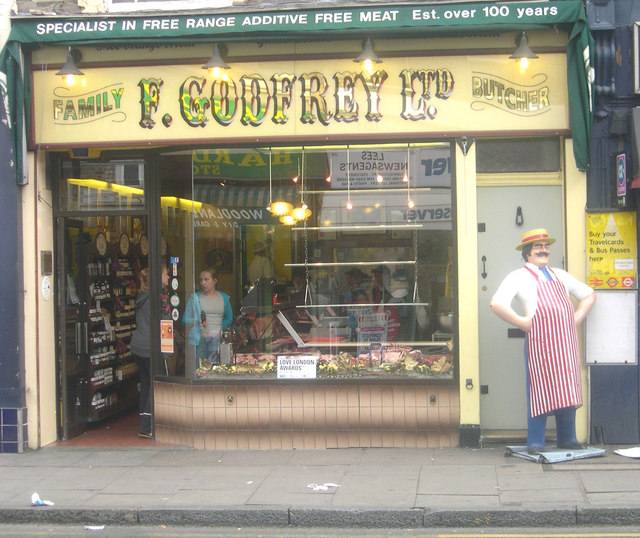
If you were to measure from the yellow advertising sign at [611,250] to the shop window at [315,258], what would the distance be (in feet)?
4.76

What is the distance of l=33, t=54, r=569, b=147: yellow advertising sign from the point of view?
28.8ft

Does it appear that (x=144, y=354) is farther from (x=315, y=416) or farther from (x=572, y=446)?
(x=572, y=446)

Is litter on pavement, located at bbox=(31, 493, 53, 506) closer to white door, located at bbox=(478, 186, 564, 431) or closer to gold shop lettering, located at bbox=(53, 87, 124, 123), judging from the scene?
gold shop lettering, located at bbox=(53, 87, 124, 123)

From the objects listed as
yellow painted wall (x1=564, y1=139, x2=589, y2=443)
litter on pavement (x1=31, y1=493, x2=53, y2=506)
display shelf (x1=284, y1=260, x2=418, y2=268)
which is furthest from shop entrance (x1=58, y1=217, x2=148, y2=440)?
yellow painted wall (x1=564, y1=139, x2=589, y2=443)

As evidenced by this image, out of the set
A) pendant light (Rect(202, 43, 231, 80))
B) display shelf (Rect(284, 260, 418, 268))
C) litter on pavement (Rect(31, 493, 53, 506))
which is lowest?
litter on pavement (Rect(31, 493, 53, 506))

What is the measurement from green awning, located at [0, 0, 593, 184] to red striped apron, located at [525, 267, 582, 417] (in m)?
1.56

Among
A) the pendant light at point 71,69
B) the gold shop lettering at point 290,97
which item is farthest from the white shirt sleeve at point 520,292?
the pendant light at point 71,69

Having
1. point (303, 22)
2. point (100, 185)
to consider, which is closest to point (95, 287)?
point (100, 185)

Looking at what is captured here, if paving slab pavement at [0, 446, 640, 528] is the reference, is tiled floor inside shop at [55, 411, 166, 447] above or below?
below

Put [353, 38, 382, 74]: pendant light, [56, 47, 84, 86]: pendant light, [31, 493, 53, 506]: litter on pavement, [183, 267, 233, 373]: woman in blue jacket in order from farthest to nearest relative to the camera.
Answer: [183, 267, 233, 373]: woman in blue jacket
[56, 47, 84, 86]: pendant light
[353, 38, 382, 74]: pendant light
[31, 493, 53, 506]: litter on pavement

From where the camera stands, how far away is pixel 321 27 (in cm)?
860

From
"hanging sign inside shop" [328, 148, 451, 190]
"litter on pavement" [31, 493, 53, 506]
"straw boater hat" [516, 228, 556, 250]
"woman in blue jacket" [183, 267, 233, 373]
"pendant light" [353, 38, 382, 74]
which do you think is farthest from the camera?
"woman in blue jacket" [183, 267, 233, 373]

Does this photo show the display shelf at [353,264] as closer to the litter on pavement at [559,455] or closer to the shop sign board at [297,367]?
the shop sign board at [297,367]

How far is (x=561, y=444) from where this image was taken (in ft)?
27.1
